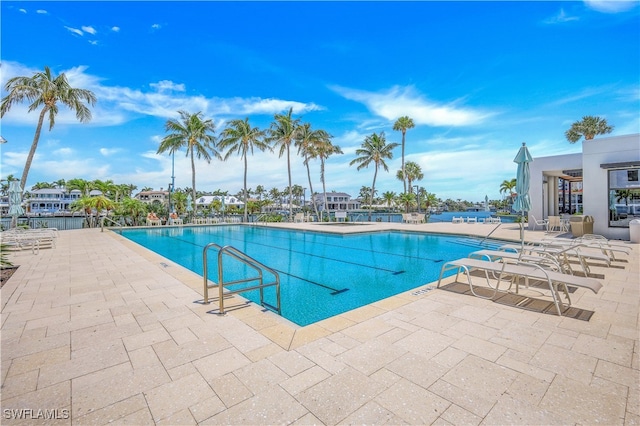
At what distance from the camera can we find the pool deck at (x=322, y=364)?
1.89 metres

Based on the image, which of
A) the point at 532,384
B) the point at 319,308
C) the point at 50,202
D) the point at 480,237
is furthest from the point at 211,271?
the point at 50,202

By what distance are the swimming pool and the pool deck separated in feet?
4.48

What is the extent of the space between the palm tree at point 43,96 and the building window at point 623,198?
82.1ft

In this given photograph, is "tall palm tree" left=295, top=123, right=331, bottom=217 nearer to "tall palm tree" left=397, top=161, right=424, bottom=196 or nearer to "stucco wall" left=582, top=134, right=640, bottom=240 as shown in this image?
"tall palm tree" left=397, top=161, right=424, bottom=196

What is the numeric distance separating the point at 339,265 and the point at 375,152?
70.3ft

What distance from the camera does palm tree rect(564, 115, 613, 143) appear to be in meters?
26.6

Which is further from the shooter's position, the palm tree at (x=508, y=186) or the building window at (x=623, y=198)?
the palm tree at (x=508, y=186)

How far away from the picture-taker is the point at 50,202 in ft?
200

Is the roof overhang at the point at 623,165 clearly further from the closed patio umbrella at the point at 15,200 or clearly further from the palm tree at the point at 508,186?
the palm tree at the point at 508,186

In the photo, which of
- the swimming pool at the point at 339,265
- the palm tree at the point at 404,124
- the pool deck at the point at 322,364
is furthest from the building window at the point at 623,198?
the palm tree at the point at 404,124

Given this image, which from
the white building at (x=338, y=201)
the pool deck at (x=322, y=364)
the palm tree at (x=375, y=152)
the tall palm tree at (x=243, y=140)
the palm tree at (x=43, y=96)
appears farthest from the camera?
the white building at (x=338, y=201)

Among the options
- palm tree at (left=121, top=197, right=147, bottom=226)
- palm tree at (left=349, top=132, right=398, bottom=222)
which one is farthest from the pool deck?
palm tree at (left=349, top=132, right=398, bottom=222)

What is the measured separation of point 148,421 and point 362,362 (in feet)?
5.31

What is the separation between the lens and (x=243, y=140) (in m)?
25.5
